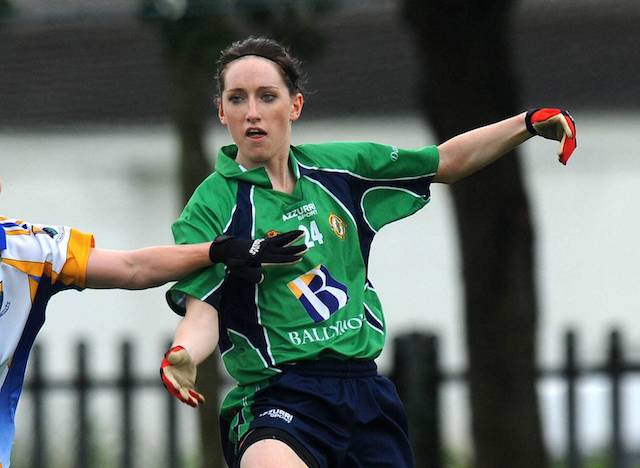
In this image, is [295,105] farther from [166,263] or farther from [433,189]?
[433,189]

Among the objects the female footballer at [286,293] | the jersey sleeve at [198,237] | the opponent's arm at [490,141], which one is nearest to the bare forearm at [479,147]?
the opponent's arm at [490,141]

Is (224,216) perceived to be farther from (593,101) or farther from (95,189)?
(95,189)

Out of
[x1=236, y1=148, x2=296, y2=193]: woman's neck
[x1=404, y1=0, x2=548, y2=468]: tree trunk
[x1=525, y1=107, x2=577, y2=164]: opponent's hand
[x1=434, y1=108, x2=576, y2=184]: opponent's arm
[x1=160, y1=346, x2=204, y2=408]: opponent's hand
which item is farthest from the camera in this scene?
[x1=404, y1=0, x2=548, y2=468]: tree trunk

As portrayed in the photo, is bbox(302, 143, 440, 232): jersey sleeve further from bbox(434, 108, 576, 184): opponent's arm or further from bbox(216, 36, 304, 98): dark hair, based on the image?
bbox(216, 36, 304, 98): dark hair

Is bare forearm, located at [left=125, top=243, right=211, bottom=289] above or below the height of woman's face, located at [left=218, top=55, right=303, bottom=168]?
below

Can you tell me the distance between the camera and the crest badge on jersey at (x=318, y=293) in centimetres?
433

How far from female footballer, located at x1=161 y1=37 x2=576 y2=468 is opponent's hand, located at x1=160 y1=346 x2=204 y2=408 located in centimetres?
14

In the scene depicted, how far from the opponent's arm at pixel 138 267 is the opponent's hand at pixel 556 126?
119 centimetres

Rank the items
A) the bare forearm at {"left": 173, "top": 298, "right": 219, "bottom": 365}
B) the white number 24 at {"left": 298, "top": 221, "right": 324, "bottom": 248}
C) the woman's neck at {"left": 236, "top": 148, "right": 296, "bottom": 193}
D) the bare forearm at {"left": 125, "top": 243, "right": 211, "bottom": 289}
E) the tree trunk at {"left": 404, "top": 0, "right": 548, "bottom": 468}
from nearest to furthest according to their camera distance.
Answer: the bare forearm at {"left": 173, "top": 298, "right": 219, "bottom": 365}, the bare forearm at {"left": 125, "top": 243, "right": 211, "bottom": 289}, the white number 24 at {"left": 298, "top": 221, "right": 324, "bottom": 248}, the woman's neck at {"left": 236, "top": 148, "right": 296, "bottom": 193}, the tree trunk at {"left": 404, "top": 0, "right": 548, "bottom": 468}

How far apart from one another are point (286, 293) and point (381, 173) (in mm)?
590

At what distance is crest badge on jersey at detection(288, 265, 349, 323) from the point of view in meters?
4.33

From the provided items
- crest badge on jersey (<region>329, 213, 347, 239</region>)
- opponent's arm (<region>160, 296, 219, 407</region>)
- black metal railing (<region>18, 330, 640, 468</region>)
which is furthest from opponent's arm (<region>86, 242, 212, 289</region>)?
black metal railing (<region>18, 330, 640, 468</region>)

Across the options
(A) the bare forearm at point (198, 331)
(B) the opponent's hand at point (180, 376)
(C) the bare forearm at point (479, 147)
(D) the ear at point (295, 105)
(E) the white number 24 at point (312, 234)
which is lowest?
(B) the opponent's hand at point (180, 376)

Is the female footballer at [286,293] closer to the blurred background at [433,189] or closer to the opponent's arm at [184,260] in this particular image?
the opponent's arm at [184,260]
